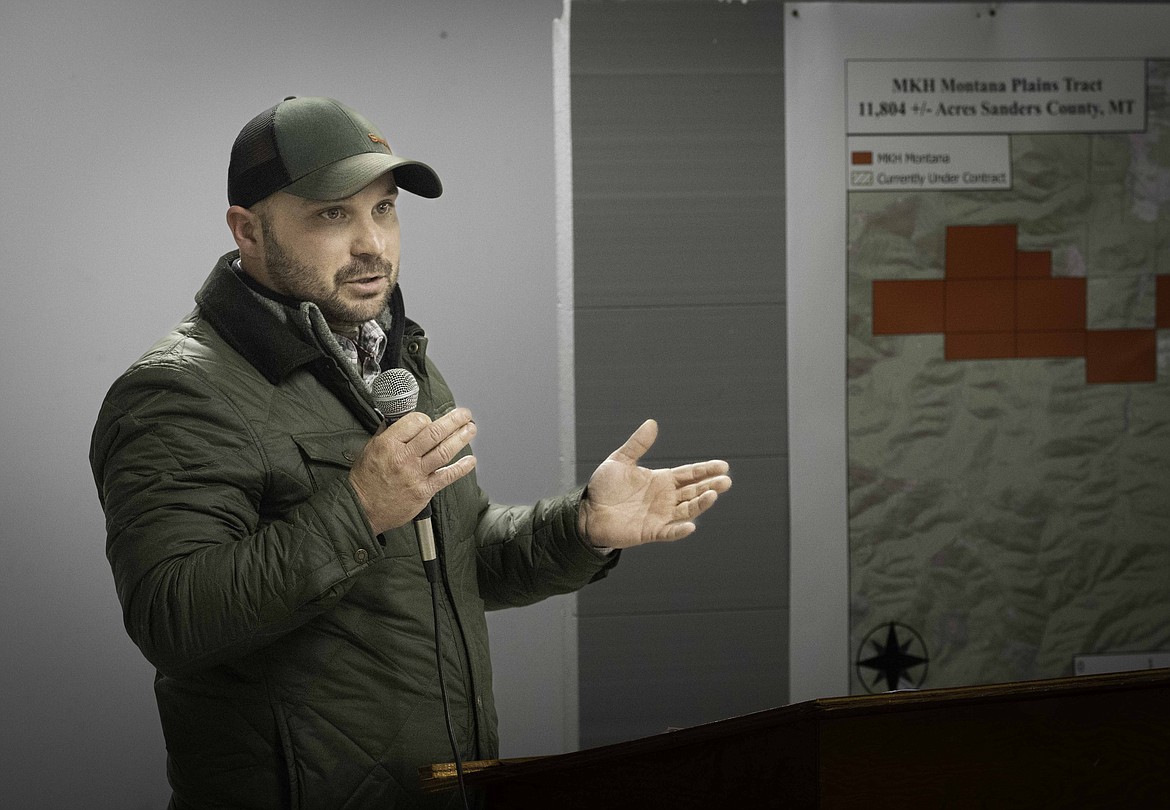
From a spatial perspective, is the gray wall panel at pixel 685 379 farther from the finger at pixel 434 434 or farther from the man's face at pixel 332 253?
the finger at pixel 434 434

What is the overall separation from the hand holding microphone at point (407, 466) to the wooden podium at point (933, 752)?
38 cm

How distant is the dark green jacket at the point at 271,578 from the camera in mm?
1299

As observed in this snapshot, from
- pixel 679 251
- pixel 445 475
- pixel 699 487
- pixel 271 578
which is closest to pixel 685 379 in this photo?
pixel 679 251

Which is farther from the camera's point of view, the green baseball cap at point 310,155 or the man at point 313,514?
the green baseball cap at point 310,155

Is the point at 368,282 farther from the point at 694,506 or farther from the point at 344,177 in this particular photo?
the point at 694,506

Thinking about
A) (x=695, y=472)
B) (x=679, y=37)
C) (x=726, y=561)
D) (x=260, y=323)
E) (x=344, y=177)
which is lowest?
(x=726, y=561)

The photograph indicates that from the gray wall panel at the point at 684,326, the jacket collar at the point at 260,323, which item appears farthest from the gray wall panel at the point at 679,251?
the jacket collar at the point at 260,323

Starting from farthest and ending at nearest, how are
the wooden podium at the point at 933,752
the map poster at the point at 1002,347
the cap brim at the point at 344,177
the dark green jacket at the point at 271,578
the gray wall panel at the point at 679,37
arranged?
1. the map poster at the point at 1002,347
2. the gray wall panel at the point at 679,37
3. the cap brim at the point at 344,177
4. the dark green jacket at the point at 271,578
5. the wooden podium at the point at 933,752

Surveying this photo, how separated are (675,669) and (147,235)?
150 cm

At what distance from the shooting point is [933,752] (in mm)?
1093

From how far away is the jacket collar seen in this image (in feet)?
4.82

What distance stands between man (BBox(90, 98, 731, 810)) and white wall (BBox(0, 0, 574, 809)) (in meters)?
0.64

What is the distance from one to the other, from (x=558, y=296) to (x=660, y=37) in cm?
63

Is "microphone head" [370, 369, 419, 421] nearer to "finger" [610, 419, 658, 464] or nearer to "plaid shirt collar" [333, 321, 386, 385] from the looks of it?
"plaid shirt collar" [333, 321, 386, 385]
